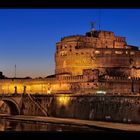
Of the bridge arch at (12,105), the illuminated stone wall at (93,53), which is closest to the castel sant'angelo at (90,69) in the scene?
the illuminated stone wall at (93,53)

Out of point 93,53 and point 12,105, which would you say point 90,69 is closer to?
point 93,53

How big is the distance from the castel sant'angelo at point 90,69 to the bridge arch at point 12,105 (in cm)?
322

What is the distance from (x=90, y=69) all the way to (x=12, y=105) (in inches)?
396

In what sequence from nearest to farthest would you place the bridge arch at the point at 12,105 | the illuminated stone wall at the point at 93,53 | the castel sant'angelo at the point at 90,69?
the castel sant'angelo at the point at 90,69 < the bridge arch at the point at 12,105 < the illuminated stone wall at the point at 93,53

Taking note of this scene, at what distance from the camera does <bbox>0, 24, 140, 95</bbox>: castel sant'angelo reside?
42906mm

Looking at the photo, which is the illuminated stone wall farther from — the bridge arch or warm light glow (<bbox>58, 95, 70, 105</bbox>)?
warm light glow (<bbox>58, 95, 70, 105</bbox>)

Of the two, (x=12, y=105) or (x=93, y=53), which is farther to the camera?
(x=93, y=53)

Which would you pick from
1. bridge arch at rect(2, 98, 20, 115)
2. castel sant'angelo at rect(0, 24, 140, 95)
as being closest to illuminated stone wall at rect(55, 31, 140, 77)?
castel sant'angelo at rect(0, 24, 140, 95)

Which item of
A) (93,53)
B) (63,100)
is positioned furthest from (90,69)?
(63,100)

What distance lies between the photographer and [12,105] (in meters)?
47.2

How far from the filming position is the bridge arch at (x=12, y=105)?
44.2 metres

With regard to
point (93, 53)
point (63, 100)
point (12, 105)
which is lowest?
point (12, 105)

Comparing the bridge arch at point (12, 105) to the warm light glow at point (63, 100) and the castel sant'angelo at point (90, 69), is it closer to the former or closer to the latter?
the castel sant'angelo at point (90, 69)

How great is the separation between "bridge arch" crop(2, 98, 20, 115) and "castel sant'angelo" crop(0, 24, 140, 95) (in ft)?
10.5
